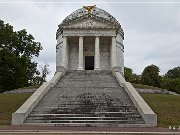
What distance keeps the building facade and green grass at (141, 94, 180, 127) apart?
548 inches

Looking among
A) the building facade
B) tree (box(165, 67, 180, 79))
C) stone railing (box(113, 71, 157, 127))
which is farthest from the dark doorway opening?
tree (box(165, 67, 180, 79))

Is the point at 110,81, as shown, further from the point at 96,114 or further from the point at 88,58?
the point at 88,58

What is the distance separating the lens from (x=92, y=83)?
95.9 feet

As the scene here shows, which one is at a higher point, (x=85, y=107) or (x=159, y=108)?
(x=85, y=107)

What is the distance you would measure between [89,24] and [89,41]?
2841 mm

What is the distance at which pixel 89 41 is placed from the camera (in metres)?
44.1

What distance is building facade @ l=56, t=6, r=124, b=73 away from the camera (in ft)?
133

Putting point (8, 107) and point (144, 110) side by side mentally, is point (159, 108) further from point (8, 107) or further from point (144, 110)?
point (8, 107)

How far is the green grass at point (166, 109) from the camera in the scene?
18.2 metres

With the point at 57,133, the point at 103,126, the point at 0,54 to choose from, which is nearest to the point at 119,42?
the point at 0,54

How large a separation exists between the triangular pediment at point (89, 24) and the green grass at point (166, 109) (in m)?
17.7

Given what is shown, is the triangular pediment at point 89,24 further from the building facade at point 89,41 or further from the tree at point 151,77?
the tree at point 151,77

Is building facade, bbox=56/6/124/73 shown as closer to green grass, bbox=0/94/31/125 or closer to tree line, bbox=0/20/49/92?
tree line, bbox=0/20/49/92

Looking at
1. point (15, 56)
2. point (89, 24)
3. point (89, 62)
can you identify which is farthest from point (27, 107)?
point (15, 56)
